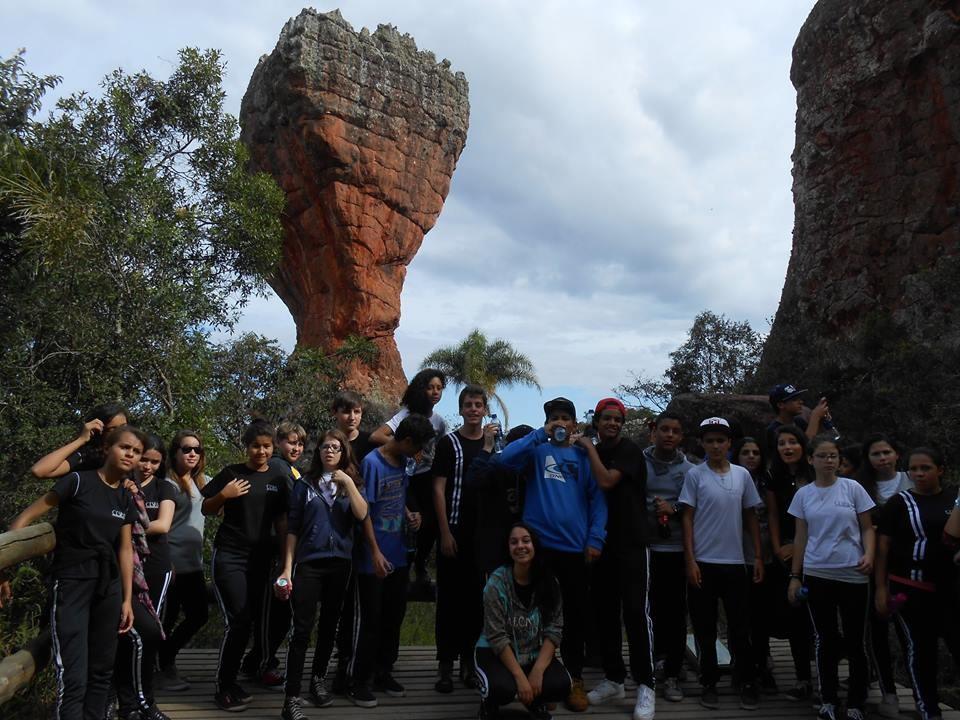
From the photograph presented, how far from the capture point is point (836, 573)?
4.77m

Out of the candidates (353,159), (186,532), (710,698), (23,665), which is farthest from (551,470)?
(353,159)

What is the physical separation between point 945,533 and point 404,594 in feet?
10.7

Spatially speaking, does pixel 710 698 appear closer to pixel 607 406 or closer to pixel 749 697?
pixel 749 697

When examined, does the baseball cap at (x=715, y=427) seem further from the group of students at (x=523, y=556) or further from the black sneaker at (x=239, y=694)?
the black sneaker at (x=239, y=694)

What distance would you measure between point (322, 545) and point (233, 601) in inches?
24.9

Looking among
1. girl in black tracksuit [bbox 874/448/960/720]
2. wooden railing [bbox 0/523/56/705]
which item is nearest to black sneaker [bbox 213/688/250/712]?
wooden railing [bbox 0/523/56/705]

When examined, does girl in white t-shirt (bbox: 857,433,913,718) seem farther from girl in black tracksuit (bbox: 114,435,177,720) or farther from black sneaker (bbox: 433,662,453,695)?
girl in black tracksuit (bbox: 114,435,177,720)

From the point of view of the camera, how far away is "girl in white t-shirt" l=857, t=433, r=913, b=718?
Result: 4.89 metres

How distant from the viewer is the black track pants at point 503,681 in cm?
438

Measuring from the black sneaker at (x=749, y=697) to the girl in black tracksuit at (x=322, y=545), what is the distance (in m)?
2.60

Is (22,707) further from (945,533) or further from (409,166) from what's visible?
(409,166)

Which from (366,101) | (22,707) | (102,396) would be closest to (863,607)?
(22,707)

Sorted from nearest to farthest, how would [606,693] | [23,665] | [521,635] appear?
[23,665] → [521,635] → [606,693]

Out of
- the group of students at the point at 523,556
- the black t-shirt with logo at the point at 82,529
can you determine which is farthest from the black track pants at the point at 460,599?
the black t-shirt with logo at the point at 82,529
